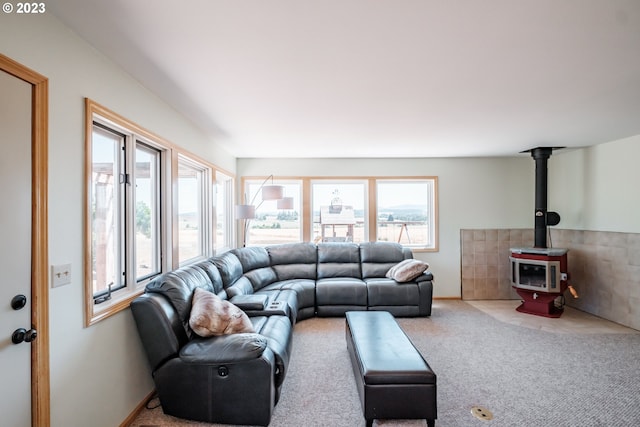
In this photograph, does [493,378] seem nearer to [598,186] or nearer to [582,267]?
[582,267]

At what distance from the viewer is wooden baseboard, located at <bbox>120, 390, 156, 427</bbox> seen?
2.06 metres

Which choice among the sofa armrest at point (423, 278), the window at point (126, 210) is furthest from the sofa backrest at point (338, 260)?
the window at point (126, 210)

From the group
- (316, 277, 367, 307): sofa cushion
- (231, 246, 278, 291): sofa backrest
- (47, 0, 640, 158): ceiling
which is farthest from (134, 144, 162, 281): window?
(316, 277, 367, 307): sofa cushion

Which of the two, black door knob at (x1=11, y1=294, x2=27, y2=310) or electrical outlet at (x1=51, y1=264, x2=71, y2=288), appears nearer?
black door knob at (x1=11, y1=294, x2=27, y2=310)

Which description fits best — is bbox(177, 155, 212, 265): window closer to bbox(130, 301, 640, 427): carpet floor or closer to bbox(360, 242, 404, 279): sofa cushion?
bbox(130, 301, 640, 427): carpet floor

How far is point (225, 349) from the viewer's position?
2.03m

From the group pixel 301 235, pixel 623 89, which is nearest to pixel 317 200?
pixel 301 235

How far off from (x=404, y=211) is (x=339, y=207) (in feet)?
3.99

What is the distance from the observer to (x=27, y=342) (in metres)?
1.37

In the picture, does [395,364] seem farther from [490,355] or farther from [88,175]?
[88,175]

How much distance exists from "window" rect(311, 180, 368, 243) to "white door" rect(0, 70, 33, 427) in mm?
4230

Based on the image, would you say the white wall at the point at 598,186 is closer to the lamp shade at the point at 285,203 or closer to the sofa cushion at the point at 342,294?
the sofa cushion at the point at 342,294

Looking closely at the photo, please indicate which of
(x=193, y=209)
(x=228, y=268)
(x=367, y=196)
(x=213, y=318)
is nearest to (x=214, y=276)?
(x=228, y=268)

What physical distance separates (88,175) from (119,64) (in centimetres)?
85
